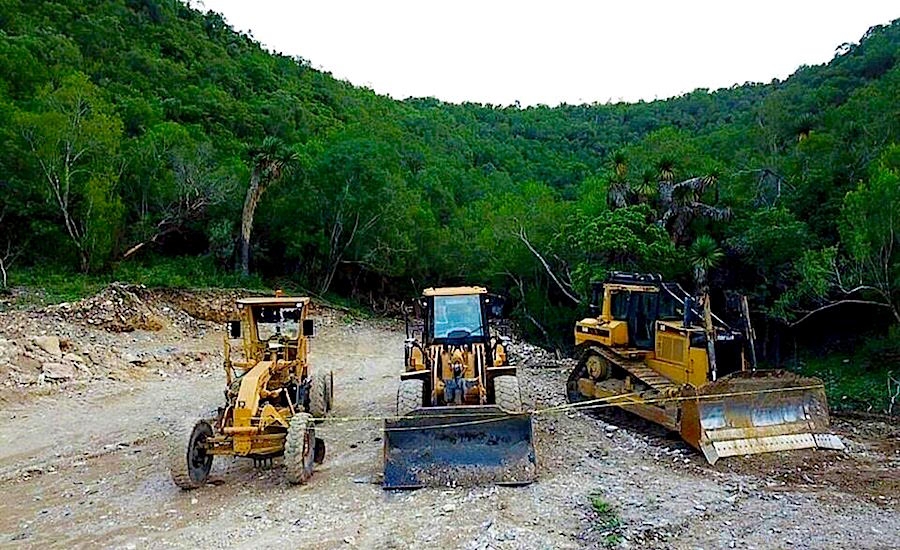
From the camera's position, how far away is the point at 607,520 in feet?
22.6

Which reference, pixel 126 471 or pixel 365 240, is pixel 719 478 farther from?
pixel 365 240

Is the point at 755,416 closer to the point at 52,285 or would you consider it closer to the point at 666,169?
the point at 666,169

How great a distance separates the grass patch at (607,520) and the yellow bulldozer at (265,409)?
127 inches

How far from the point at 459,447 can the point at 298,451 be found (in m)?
1.82

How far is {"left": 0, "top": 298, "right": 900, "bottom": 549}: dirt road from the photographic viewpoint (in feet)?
21.7

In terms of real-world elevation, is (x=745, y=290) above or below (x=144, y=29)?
below

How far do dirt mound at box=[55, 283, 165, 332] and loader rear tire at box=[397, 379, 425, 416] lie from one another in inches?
512

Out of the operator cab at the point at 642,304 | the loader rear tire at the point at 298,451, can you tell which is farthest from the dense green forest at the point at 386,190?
the loader rear tire at the point at 298,451

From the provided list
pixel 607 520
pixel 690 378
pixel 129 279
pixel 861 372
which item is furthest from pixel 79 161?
pixel 861 372

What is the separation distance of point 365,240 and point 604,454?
2322 centimetres

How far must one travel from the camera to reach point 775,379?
940 centimetres

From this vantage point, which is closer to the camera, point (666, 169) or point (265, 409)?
point (265, 409)

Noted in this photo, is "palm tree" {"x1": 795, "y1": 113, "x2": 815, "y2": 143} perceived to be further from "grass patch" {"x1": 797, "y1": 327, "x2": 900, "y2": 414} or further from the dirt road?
the dirt road

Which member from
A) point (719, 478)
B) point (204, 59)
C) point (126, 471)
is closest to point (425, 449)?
point (719, 478)
